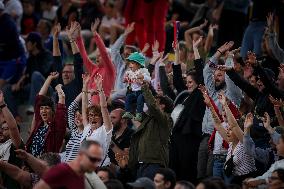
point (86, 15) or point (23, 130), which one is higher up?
point (86, 15)

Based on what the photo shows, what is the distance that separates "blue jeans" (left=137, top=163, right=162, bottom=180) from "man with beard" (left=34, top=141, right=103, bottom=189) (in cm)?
263

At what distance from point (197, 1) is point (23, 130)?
18.2ft

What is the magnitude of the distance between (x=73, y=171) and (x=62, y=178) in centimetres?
16

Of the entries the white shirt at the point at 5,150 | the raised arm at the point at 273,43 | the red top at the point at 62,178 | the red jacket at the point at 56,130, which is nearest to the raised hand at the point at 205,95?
the red jacket at the point at 56,130

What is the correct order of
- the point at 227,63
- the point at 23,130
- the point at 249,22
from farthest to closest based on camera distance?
the point at 249,22
the point at 23,130
the point at 227,63

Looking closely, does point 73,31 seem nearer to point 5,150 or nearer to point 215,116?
point 5,150

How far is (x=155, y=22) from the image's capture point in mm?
18750

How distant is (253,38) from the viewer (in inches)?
696

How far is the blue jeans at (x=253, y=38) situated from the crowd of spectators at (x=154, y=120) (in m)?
0.02

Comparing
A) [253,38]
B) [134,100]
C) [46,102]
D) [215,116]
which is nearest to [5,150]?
[46,102]

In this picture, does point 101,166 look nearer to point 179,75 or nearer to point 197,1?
point 179,75

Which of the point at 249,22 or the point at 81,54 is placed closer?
the point at 81,54

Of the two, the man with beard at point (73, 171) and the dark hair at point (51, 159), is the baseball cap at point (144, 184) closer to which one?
the dark hair at point (51, 159)

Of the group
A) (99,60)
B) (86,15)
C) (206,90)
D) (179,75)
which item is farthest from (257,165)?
(86,15)
